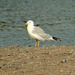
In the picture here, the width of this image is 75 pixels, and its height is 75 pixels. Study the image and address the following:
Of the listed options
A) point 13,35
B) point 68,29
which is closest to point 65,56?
point 13,35

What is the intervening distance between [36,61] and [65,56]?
44.1 inches

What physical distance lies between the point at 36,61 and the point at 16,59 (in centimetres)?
74

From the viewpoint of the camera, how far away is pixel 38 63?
8.28 metres

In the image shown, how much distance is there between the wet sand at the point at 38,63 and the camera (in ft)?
24.2

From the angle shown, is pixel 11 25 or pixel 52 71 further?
pixel 11 25

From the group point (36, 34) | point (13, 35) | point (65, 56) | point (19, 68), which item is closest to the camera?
point (19, 68)

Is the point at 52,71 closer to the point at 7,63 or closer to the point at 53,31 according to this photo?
the point at 7,63

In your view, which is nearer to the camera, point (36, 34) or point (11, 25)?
point (36, 34)

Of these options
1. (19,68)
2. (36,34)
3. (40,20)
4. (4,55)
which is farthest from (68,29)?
(19,68)

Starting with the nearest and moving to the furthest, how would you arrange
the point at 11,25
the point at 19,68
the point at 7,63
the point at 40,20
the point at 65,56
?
the point at 19,68 < the point at 7,63 < the point at 65,56 < the point at 11,25 < the point at 40,20

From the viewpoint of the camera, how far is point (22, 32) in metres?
18.6

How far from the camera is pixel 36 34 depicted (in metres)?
12.6

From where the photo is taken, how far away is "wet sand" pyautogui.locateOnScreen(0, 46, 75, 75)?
24.2ft

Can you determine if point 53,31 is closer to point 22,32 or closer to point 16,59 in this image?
point 22,32
